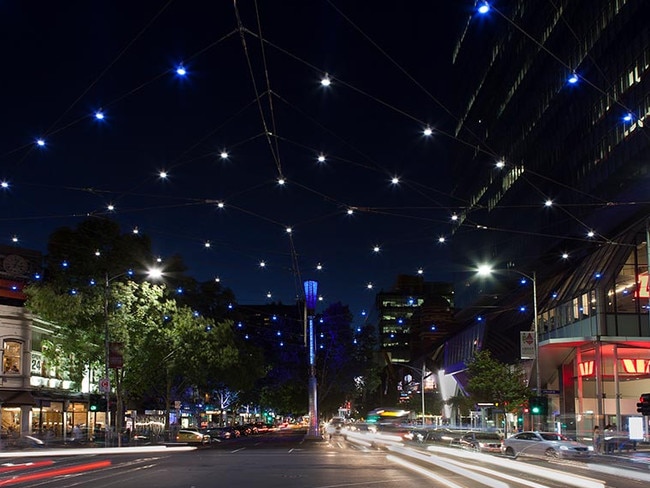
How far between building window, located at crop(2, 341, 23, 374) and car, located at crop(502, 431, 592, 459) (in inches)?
1085

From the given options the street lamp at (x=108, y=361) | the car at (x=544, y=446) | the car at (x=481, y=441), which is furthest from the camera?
the street lamp at (x=108, y=361)

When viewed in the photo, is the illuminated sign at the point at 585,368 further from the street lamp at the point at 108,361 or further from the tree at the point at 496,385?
the street lamp at the point at 108,361

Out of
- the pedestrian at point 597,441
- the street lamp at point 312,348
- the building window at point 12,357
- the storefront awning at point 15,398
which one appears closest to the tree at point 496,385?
the street lamp at point 312,348

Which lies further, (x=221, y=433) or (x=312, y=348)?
(x=221, y=433)

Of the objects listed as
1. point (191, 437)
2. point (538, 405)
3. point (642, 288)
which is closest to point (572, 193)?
point (642, 288)

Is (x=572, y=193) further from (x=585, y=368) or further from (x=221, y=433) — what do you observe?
(x=221, y=433)

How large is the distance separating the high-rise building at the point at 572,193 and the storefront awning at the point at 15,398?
26.7 metres

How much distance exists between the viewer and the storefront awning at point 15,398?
44.9 m

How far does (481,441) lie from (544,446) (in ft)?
14.6

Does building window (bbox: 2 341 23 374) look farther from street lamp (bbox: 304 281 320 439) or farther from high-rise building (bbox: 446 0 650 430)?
high-rise building (bbox: 446 0 650 430)

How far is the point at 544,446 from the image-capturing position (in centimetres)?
3456

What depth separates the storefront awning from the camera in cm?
4491

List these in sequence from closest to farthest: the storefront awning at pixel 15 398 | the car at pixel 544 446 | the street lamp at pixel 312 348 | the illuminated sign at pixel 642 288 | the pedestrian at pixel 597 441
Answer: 1. the car at pixel 544 446
2. the pedestrian at pixel 597 441
3. the storefront awning at pixel 15 398
4. the street lamp at pixel 312 348
5. the illuminated sign at pixel 642 288

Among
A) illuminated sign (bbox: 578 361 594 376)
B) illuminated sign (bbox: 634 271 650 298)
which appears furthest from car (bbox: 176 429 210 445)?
illuminated sign (bbox: 634 271 650 298)
